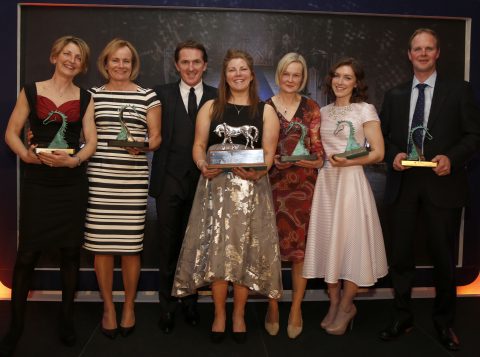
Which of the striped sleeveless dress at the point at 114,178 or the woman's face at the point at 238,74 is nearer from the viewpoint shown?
the woman's face at the point at 238,74

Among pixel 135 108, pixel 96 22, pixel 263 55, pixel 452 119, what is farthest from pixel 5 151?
pixel 452 119

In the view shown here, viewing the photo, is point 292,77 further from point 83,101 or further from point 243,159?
point 83,101

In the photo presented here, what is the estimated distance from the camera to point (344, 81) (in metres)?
3.17

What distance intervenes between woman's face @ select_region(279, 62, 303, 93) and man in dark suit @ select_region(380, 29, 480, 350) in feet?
2.50

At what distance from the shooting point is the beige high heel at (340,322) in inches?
132

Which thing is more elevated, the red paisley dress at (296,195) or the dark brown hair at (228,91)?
the dark brown hair at (228,91)

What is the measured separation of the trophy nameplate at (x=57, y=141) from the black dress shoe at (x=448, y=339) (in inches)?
111

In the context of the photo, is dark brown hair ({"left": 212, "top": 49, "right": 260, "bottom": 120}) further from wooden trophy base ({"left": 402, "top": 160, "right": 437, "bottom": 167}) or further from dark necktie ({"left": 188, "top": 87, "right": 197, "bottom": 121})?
wooden trophy base ({"left": 402, "top": 160, "right": 437, "bottom": 167})

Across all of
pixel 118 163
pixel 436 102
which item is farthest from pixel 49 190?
pixel 436 102

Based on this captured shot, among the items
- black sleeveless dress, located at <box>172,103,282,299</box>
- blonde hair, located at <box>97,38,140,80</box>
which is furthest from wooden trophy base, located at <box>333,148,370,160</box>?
blonde hair, located at <box>97,38,140,80</box>

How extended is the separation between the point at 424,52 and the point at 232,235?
1.87 m

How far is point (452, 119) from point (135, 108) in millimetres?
2209

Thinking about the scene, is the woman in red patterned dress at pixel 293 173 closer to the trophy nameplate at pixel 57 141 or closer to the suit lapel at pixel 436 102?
the suit lapel at pixel 436 102

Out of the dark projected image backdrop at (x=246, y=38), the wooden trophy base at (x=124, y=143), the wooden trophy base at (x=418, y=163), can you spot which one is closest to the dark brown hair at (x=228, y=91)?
the wooden trophy base at (x=124, y=143)
